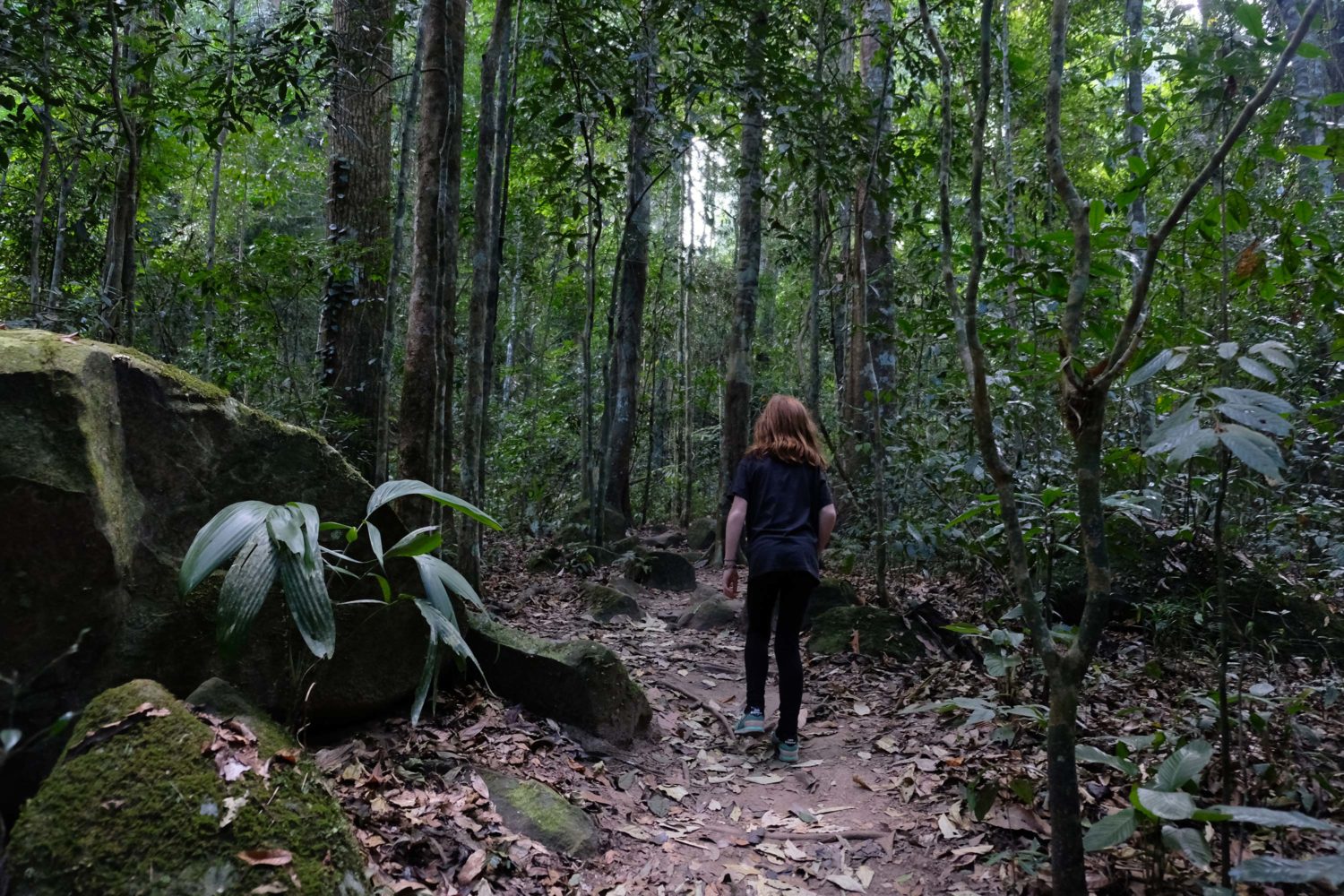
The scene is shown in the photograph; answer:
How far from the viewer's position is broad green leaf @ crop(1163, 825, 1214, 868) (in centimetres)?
211

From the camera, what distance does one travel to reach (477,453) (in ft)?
22.5

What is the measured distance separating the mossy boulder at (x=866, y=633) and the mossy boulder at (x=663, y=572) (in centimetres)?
315

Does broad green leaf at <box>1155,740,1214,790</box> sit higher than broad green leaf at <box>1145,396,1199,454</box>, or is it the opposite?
broad green leaf at <box>1145,396,1199,454</box>

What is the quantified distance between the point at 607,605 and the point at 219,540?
220 inches

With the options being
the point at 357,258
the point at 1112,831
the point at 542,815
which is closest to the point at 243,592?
the point at 542,815

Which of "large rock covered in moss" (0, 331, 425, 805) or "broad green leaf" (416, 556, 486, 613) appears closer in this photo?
"broad green leaf" (416, 556, 486, 613)

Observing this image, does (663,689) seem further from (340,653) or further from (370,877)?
(370,877)

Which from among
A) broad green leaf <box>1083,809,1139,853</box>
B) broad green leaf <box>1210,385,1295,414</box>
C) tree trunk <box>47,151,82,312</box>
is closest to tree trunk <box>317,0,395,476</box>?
tree trunk <box>47,151,82,312</box>

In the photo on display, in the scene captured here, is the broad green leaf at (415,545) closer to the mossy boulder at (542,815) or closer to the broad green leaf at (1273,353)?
the mossy boulder at (542,815)

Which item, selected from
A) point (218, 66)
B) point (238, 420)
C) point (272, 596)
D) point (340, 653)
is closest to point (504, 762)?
point (340, 653)

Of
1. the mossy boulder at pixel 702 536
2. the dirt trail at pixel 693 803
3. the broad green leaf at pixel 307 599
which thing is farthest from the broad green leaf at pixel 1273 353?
the mossy boulder at pixel 702 536

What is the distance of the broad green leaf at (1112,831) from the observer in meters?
2.13

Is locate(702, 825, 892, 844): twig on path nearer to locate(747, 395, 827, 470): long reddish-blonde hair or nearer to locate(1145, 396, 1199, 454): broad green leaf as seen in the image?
locate(747, 395, 827, 470): long reddish-blonde hair

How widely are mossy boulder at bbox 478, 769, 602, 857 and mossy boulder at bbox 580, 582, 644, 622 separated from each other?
3.86 meters
